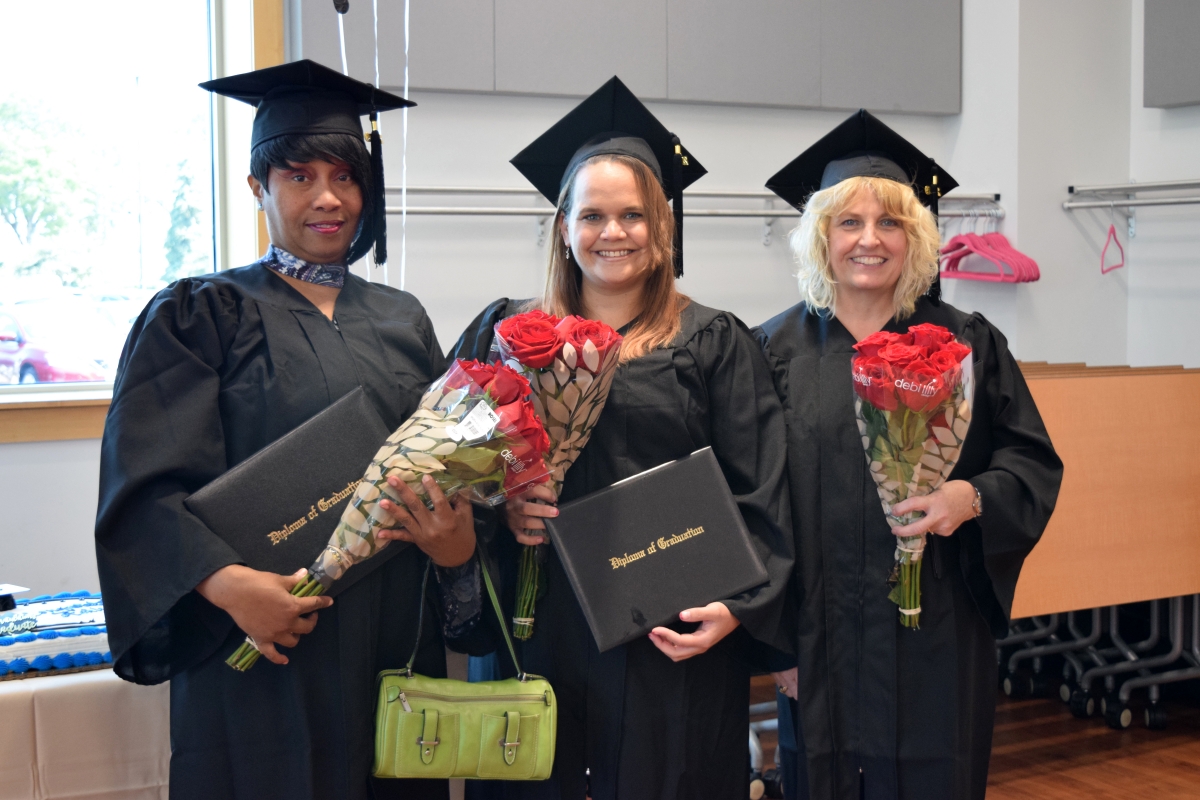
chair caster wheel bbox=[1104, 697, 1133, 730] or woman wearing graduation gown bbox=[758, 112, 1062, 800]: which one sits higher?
woman wearing graduation gown bbox=[758, 112, 1062, 800]

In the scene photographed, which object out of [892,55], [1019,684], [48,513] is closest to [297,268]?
[48,513]

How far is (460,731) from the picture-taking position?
1554mm

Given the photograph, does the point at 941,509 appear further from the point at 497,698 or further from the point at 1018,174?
the point at 1018,174

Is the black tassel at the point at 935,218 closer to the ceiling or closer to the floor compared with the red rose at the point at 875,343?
closer to the ceiling

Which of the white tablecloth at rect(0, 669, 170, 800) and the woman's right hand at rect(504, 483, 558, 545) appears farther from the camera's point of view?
the white tablecloth at rect(0, 669, 170, 800)

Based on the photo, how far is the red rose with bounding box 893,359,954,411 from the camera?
1.59 m

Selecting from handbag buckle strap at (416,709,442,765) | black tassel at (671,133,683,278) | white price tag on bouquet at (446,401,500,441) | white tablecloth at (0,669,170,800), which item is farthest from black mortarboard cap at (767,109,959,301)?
white tablecloth at (0,669,170,800)

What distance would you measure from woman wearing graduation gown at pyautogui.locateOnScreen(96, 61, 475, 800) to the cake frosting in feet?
0.84

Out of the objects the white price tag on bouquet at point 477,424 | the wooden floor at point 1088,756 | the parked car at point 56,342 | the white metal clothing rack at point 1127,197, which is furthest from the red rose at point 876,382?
the white metal clothing rack at point 1127,197

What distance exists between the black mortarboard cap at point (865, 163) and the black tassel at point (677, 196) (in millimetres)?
236

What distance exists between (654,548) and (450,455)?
42 centimetres

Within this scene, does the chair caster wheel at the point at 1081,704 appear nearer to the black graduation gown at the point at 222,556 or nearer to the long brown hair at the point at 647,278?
the long brown hair at the point at 647,278

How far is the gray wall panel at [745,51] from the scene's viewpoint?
4227mm

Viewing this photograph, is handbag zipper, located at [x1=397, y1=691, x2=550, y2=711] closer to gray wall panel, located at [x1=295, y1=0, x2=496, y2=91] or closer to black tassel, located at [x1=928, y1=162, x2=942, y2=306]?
black tassel, located at [x1=928, y1=162, x2=942, y2=306]
